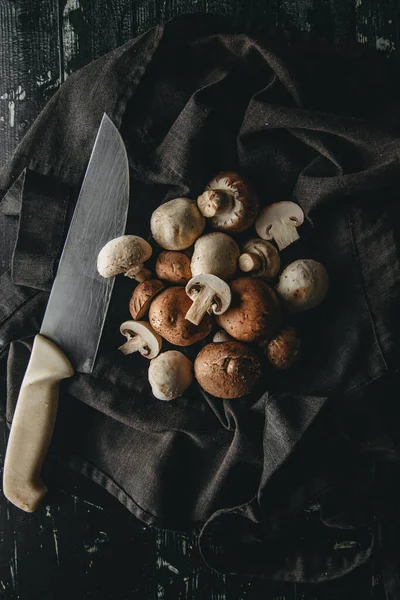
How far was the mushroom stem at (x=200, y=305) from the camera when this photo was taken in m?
0.92

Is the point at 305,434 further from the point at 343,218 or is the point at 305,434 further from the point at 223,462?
the point at 343,218

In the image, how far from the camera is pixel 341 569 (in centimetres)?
103

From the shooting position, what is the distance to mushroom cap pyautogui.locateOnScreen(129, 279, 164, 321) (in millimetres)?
970

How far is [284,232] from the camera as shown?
98cm

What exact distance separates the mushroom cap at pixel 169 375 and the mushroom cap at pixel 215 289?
110mm

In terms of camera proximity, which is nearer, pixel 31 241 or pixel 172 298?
pixel 172 298

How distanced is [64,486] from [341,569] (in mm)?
541

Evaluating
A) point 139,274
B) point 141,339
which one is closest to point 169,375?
point 141,339

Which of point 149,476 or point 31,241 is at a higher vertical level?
point 31,241

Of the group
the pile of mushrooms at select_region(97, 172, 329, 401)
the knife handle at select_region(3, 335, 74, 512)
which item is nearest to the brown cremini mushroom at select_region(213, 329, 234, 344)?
the pile of mushrooms at select_region(97, 172, 329, 401)

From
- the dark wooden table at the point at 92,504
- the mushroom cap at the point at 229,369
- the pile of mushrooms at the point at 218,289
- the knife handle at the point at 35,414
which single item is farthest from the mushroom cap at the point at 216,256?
the dark wooden table at the point at 92,504

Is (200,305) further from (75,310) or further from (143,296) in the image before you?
(75,310)

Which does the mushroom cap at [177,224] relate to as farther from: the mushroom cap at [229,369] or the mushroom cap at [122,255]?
the mushroom cap at [229,369]

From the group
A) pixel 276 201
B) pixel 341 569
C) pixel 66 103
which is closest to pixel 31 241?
pixel 66 103
